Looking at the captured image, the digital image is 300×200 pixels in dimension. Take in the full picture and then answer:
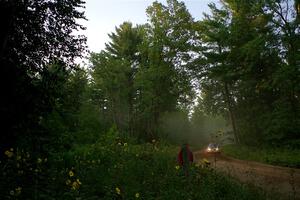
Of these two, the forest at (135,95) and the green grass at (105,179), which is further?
the forest at (135,95)

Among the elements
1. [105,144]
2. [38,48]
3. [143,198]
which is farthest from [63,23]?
[143,198]

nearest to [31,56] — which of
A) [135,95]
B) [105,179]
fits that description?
[105,179]

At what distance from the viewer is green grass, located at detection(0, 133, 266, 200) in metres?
6.45

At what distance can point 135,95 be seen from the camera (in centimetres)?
4794

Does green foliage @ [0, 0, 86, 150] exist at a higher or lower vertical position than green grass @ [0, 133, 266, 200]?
higher

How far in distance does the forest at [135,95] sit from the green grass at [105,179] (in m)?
0.04

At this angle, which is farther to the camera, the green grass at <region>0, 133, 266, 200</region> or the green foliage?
the green foliage

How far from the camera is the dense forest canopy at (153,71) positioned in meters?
9.59

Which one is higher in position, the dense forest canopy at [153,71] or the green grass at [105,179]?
the dense forest canopy at [153,71]

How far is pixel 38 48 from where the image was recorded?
34.7ft

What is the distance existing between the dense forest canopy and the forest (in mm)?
56

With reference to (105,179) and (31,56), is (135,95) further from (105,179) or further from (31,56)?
(105,179)

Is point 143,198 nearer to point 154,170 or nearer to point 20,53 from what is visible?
point 154,170

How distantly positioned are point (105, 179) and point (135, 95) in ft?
130
